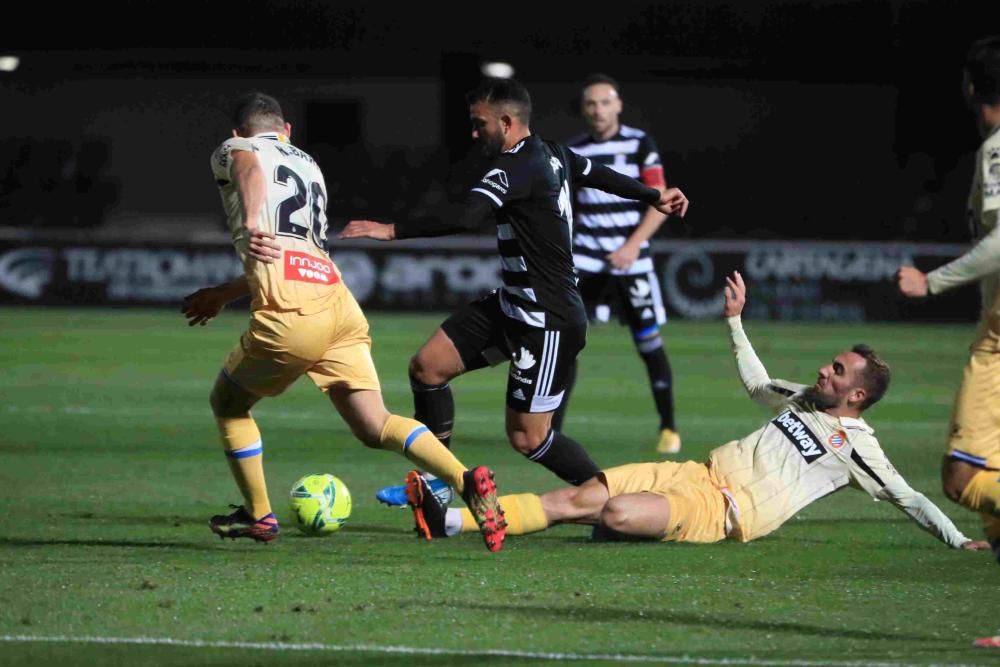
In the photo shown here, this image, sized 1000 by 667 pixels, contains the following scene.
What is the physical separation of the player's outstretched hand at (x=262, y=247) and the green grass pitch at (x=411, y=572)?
1.30 m

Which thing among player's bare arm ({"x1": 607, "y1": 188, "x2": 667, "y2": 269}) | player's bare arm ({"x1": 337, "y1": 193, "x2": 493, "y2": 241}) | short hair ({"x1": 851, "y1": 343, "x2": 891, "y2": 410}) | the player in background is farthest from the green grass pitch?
player's bare arm ({"x1": 337, "y1": 193, "x2": 493, "y2": 241})

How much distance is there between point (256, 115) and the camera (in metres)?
7.55

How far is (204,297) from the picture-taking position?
7891mm

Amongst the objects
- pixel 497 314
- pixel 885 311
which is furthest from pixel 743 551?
pixel 885 311

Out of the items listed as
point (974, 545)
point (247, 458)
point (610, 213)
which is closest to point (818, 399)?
point (974, 545)

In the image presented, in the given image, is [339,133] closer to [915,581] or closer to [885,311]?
[885,311]

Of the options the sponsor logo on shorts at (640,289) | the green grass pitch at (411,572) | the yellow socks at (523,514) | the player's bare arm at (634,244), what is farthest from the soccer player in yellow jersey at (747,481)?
the sponsor logo on shorts at (640,289)

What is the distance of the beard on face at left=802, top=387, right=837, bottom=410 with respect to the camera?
7852 millimetres

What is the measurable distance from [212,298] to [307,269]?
2.29ft

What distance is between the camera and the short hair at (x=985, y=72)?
19.0ft

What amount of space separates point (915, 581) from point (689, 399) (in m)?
8.35

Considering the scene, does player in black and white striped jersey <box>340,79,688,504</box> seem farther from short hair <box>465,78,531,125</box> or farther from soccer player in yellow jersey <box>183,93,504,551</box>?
soccer player in yellow jersey <box>183,93,504,551</box>

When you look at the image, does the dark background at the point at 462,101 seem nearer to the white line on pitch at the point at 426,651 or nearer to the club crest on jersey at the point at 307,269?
Result: the club crest on jersey at the point at 307,269

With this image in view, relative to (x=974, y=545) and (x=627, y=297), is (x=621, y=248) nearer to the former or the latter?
(x=627, y=297)
